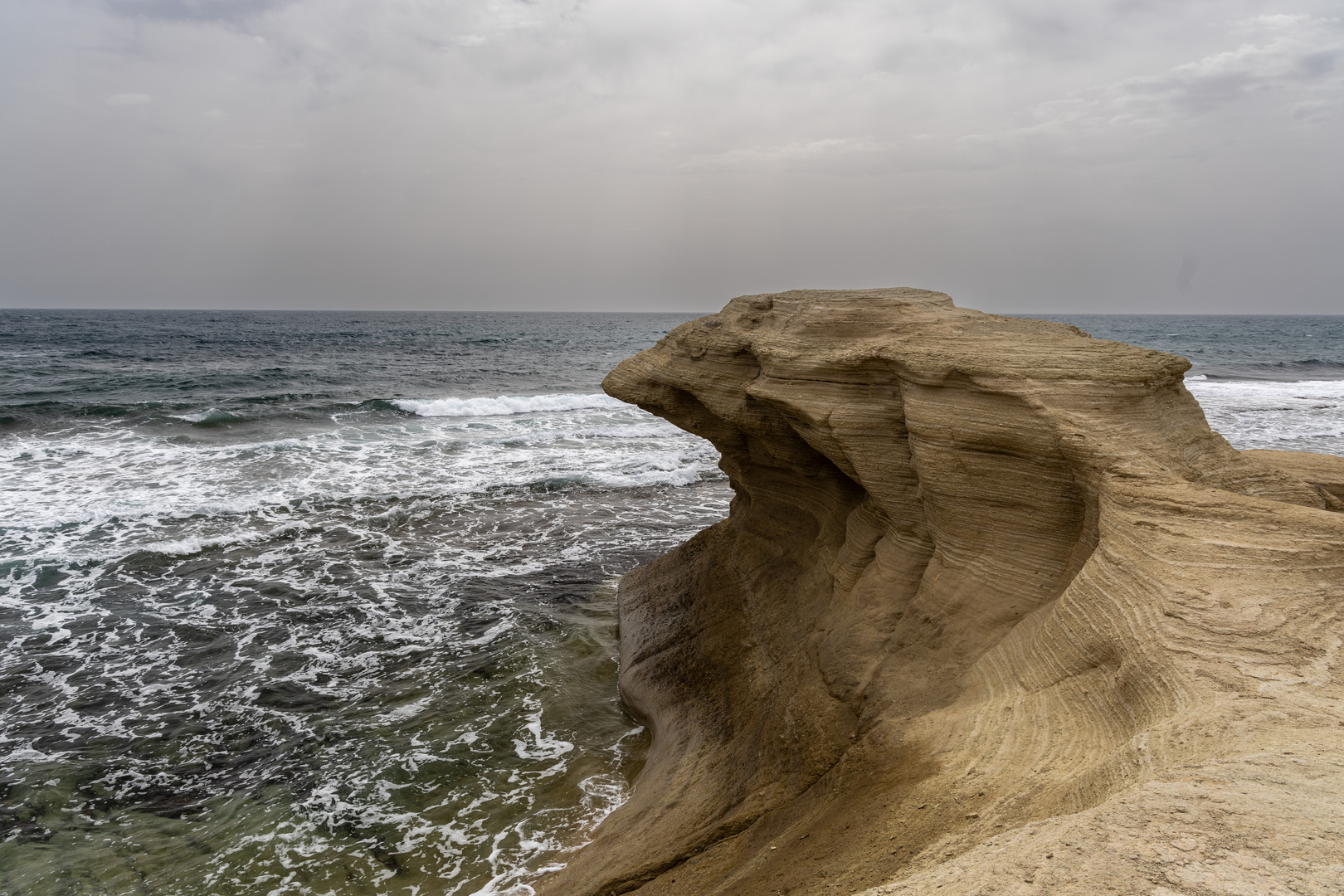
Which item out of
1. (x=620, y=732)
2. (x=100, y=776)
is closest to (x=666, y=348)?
(x=620, y=732)

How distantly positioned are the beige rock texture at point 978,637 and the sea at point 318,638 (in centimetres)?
122

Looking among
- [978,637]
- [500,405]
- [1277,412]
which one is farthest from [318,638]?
[1277,412]

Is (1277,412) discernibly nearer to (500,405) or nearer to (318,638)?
(500,405)

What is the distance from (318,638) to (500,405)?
17667 millimetres

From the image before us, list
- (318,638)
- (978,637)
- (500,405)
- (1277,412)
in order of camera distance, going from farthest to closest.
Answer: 1. (500,405)
2. (1277,412)
3. (318,638)
4. (978,637)

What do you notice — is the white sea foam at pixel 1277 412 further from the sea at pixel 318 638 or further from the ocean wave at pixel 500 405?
the ocean wave at pixel 500 405

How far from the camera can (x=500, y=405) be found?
26.4 meters

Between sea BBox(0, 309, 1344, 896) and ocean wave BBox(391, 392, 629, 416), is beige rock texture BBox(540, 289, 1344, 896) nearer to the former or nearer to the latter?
sea BBox(0, 309, 1344, 896)

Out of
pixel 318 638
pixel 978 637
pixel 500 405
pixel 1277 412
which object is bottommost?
pixel 318 638

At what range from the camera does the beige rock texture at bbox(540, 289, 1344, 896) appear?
2.66 meters

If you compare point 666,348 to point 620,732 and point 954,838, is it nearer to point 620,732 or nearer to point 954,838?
point 620,732

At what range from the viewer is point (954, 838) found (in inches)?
122

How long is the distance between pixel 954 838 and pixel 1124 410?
3165mm

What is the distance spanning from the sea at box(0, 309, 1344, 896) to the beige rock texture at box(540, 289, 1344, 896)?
122 cm
